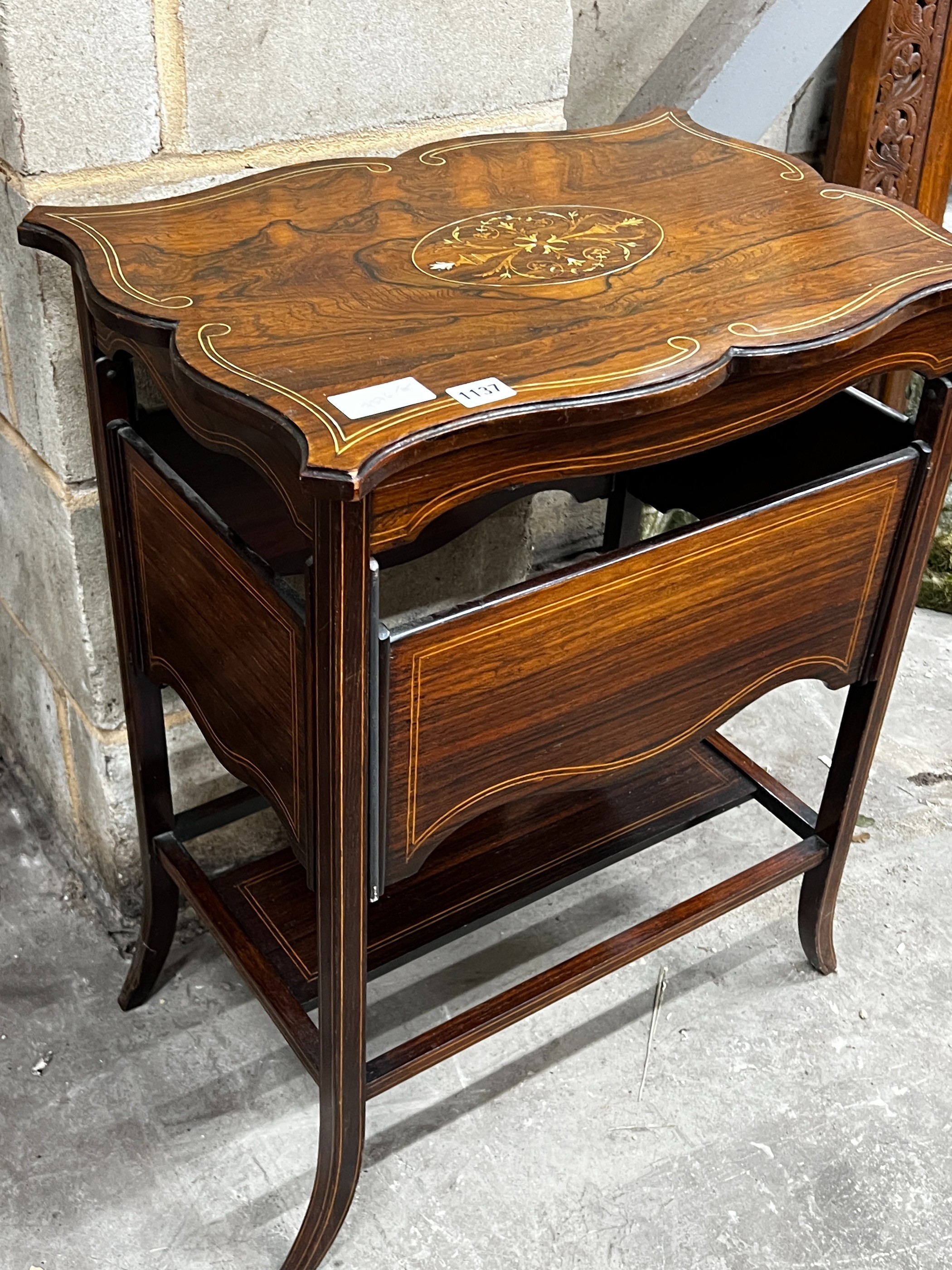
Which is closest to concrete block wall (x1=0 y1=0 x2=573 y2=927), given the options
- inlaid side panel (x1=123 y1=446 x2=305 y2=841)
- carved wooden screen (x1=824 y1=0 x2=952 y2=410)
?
inlaid side panel (x1=123 y1=446 x2=305 y2=841)

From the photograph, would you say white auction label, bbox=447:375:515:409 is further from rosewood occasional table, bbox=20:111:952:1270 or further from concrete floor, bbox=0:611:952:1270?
concrete floor, bbox=0:611:952:1270

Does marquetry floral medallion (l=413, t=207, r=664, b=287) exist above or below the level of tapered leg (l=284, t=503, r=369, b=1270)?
above

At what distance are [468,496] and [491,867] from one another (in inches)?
28.2

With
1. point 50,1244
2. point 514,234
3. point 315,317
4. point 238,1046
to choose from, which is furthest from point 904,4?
point 50,1244

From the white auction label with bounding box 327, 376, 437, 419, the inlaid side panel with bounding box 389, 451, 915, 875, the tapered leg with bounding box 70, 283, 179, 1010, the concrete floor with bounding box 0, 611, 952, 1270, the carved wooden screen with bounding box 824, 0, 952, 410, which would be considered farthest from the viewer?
the carved wooden screen with bounding box 824, 0, 952, 410

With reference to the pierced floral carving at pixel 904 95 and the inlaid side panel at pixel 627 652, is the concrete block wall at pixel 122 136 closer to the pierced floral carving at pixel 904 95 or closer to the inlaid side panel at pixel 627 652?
the inlaid side panel at pixel 627 652

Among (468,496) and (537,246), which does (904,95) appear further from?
(468,496)

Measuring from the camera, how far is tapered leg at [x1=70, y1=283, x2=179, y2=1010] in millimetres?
1264

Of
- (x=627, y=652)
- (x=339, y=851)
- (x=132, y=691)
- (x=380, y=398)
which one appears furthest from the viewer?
(x=132, y=691)

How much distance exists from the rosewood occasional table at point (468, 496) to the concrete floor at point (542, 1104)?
18 cm

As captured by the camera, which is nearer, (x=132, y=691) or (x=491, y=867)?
(x=132, y=691)

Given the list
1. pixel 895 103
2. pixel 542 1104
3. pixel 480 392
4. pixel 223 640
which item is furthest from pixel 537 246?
pixel 895 103

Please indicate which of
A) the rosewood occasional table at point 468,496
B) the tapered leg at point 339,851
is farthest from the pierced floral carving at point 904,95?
the tapered leg at point 339,851

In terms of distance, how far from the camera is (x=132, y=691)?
1468mm
